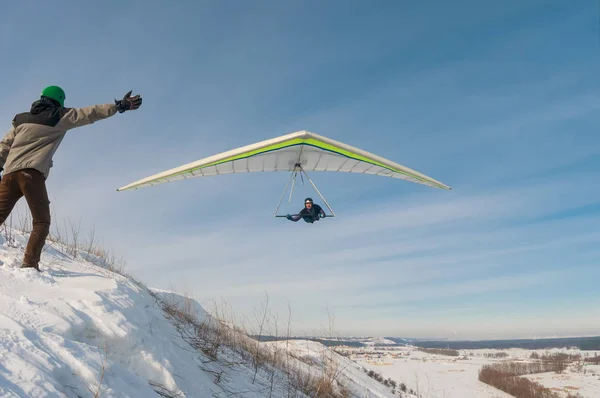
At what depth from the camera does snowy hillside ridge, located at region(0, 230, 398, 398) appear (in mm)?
1805

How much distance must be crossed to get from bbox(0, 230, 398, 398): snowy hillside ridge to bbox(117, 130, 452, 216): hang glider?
16.0 ft

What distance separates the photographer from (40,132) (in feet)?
12.0

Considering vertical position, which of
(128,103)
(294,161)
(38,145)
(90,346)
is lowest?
(90,346)

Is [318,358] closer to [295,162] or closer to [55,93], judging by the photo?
[295,162]

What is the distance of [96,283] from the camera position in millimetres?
3227

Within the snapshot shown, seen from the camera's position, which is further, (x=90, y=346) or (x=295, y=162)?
(x=295, y=162)

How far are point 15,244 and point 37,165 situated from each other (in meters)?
1.21

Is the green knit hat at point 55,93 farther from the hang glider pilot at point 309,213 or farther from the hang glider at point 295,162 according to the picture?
the hang glider pilot at point 309,213

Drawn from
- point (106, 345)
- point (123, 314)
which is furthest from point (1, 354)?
point (123, 314)

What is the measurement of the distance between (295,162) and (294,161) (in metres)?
0.09

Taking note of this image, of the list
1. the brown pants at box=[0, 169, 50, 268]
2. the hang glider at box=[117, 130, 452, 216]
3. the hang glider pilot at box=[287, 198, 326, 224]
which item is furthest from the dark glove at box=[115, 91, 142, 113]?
the hang glider pilot at box=[287, 198, 326, 224]

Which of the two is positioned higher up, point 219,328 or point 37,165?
point 37,165

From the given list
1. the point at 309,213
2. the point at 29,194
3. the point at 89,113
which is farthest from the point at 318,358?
the point at 89,113

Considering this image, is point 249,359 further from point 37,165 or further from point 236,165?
point 236,165
